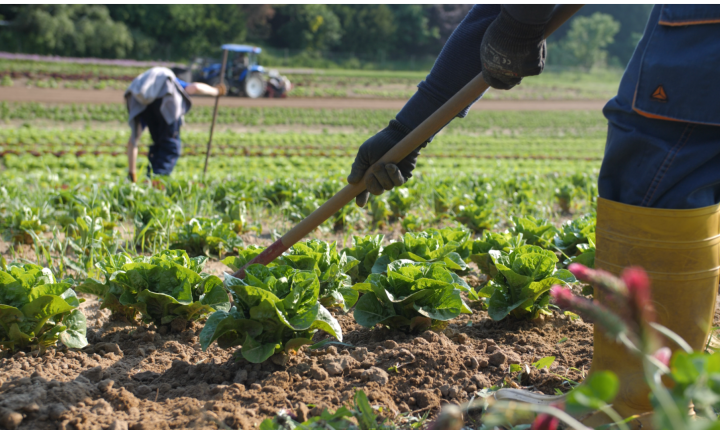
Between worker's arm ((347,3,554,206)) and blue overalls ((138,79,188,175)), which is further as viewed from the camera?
blue overalls ((138,79,188,175))

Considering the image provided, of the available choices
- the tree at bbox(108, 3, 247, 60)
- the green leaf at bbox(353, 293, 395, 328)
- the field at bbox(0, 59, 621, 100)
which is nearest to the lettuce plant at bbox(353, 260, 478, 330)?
the green leaf at bbox(353, 293, 395, 328)

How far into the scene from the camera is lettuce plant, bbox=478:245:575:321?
227 cm

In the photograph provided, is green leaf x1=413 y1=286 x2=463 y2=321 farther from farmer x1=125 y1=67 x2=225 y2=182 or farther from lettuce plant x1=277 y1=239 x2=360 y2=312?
farmer x1=125 y1=67 x2=225 y2=182

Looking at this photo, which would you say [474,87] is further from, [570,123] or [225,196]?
[570,123]

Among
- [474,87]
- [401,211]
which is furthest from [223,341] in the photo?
[401,211]

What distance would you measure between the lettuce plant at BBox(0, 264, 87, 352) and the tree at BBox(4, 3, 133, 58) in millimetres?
37921

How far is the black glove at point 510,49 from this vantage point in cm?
170

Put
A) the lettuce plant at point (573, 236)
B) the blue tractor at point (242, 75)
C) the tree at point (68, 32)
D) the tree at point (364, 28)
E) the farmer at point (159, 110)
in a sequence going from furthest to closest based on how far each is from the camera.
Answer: the tree at point (364, 28), the tree at point (68, 32), the blue tractor at point (242, 75), the farmer at point (159, 110), the lettuce plant at point (573, 236)

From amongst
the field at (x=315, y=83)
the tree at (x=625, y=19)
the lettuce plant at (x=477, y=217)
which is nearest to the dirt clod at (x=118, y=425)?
the lettuce plant at (x=477, y=217)

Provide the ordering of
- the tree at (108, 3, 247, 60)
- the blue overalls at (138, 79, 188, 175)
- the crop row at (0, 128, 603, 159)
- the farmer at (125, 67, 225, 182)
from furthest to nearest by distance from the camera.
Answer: the tree at (108, 3, 247, 60), the crop row at (0, 128, 603, 159), the blue overalls at (138, 79, 188, 175), the farmer at (125, 67, 225, 182)

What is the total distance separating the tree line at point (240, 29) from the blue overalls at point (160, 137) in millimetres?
33343

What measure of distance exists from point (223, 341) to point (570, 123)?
23.9 m

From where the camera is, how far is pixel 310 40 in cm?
4794

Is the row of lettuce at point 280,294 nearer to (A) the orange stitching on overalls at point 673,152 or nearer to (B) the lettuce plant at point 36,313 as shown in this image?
(B) the lettuce plant at point 36,313
